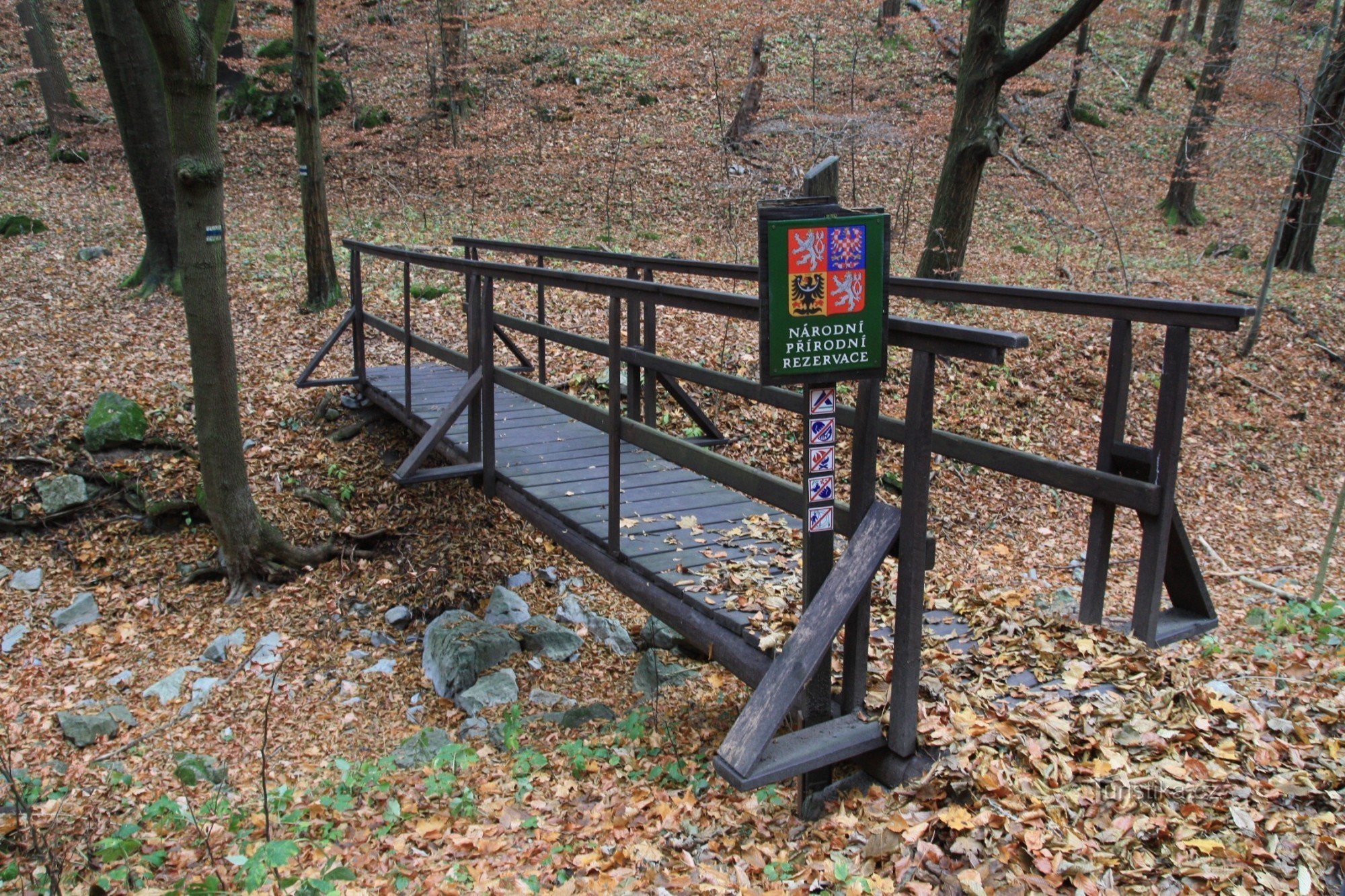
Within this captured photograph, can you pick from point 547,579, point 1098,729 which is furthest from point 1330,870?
point 547,579

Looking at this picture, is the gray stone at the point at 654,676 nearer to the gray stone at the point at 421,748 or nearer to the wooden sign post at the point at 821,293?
the gray stone at the point at 421,748

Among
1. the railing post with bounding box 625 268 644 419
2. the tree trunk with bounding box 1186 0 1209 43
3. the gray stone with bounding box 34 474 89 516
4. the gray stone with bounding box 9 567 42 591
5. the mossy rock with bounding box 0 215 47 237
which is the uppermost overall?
the tree trunk with bounding box 1186 0 1209 43

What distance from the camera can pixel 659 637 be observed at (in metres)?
6.28

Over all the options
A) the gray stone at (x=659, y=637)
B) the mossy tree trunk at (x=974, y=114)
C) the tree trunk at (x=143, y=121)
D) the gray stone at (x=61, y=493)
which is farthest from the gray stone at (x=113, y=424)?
the mossy tree trunk at (x=974, y=114)

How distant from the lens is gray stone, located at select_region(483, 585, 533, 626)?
6.49 m

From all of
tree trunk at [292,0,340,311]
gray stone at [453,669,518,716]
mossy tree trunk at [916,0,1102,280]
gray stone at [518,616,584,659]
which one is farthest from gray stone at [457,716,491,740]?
mossy tree trunk at [916,0,1102,280]

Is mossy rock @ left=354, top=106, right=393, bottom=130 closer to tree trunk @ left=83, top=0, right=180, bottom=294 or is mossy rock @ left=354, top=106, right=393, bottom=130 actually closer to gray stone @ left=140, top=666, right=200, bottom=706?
tree trunk @ left=83, top=0, right=180, bottom=294

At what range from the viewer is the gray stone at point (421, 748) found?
4727 millimetres

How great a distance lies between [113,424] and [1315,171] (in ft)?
54.3

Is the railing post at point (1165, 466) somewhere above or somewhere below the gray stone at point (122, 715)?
above

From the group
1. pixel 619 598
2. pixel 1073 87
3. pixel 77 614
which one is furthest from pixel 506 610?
pixel 1073 87

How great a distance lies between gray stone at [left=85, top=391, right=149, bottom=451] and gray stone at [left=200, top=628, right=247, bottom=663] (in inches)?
96.1

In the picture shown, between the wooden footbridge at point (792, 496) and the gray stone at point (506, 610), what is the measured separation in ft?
3.22

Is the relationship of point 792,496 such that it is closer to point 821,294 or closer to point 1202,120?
point 821,294
